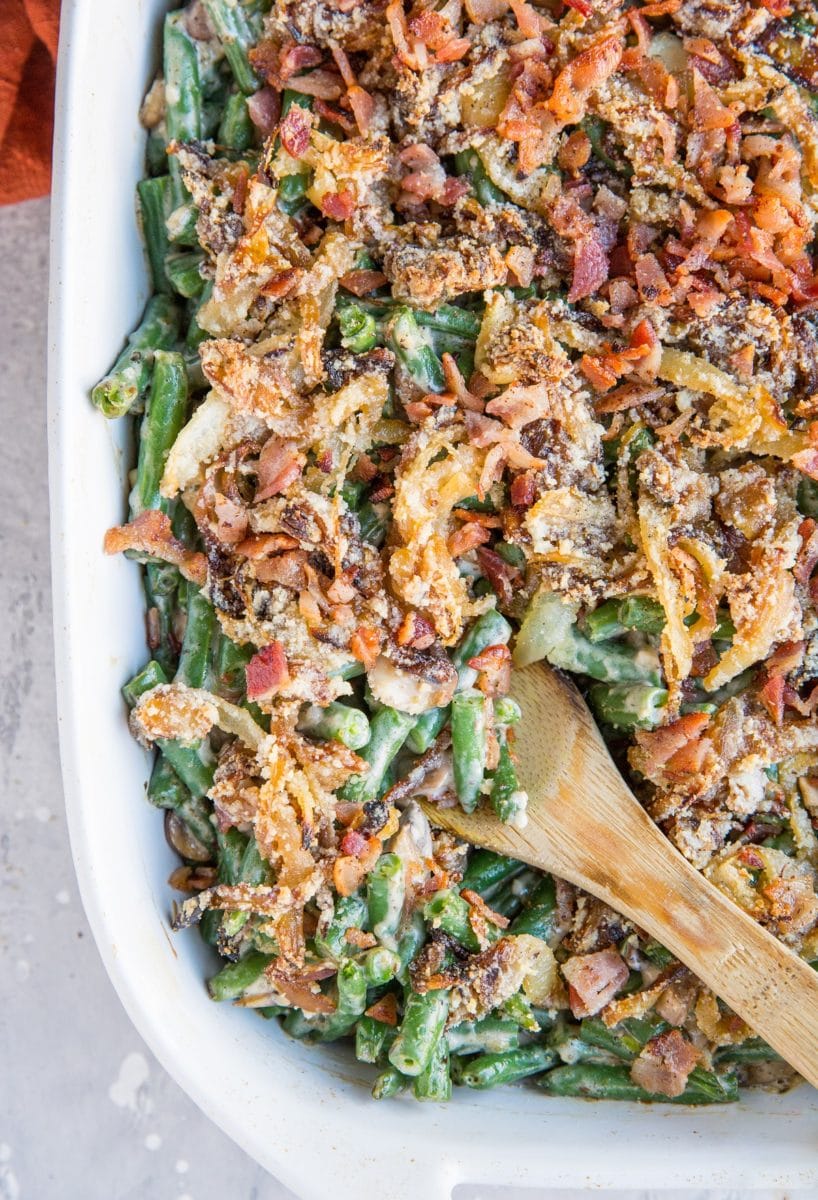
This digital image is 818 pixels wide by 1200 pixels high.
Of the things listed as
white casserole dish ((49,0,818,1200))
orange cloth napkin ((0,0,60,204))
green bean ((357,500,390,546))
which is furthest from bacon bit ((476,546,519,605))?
orange cloth napkin ((0,0,60,204))

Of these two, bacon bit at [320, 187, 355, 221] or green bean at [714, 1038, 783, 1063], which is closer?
bacon bit at [320, 187, 355, 221]

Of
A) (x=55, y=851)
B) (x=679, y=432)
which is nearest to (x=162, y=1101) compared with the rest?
(x=55, y=851)

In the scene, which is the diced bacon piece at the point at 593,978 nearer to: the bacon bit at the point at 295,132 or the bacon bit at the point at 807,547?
the bacon bit at the point at 807,547

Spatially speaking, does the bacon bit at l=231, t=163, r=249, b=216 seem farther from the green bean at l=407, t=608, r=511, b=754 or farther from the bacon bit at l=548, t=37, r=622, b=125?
the green bean at l=407, t=608, r=511, b=754

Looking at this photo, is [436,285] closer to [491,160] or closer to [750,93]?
[491,160]

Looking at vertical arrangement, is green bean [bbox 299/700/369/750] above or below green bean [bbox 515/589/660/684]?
below

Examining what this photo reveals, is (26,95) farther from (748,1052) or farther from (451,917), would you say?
(748,1052)
